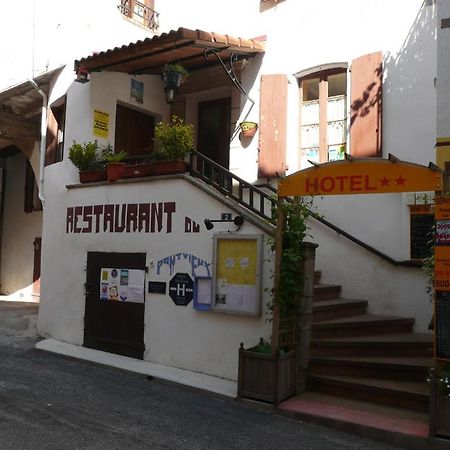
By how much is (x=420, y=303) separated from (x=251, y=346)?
2.40 metres

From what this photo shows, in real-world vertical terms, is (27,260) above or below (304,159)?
below

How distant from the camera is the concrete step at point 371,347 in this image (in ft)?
19.9

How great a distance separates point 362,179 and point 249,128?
4110mm

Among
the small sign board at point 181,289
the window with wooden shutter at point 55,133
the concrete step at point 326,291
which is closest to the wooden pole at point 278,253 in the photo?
the concrete step at point 326,291

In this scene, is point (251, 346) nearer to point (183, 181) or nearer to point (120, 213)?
point (183, 181)

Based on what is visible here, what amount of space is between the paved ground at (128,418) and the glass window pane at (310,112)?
15.3 ft

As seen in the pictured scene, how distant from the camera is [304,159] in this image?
838 centimetres

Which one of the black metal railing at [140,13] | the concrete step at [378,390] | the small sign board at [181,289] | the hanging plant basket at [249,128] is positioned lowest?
the concrete step at [378,390]

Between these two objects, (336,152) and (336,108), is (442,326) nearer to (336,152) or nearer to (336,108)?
(336,152)

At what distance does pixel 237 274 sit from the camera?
643 cm

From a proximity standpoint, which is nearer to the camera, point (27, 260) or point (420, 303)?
point (420, 303)

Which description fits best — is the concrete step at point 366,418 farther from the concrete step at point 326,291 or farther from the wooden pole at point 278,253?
the concrete step at point 326,291

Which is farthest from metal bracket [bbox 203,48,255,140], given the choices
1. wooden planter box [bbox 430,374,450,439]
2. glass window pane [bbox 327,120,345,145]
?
wooden planter box [bbox 430,374,450,439]

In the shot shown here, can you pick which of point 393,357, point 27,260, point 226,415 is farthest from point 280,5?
point 27,260
